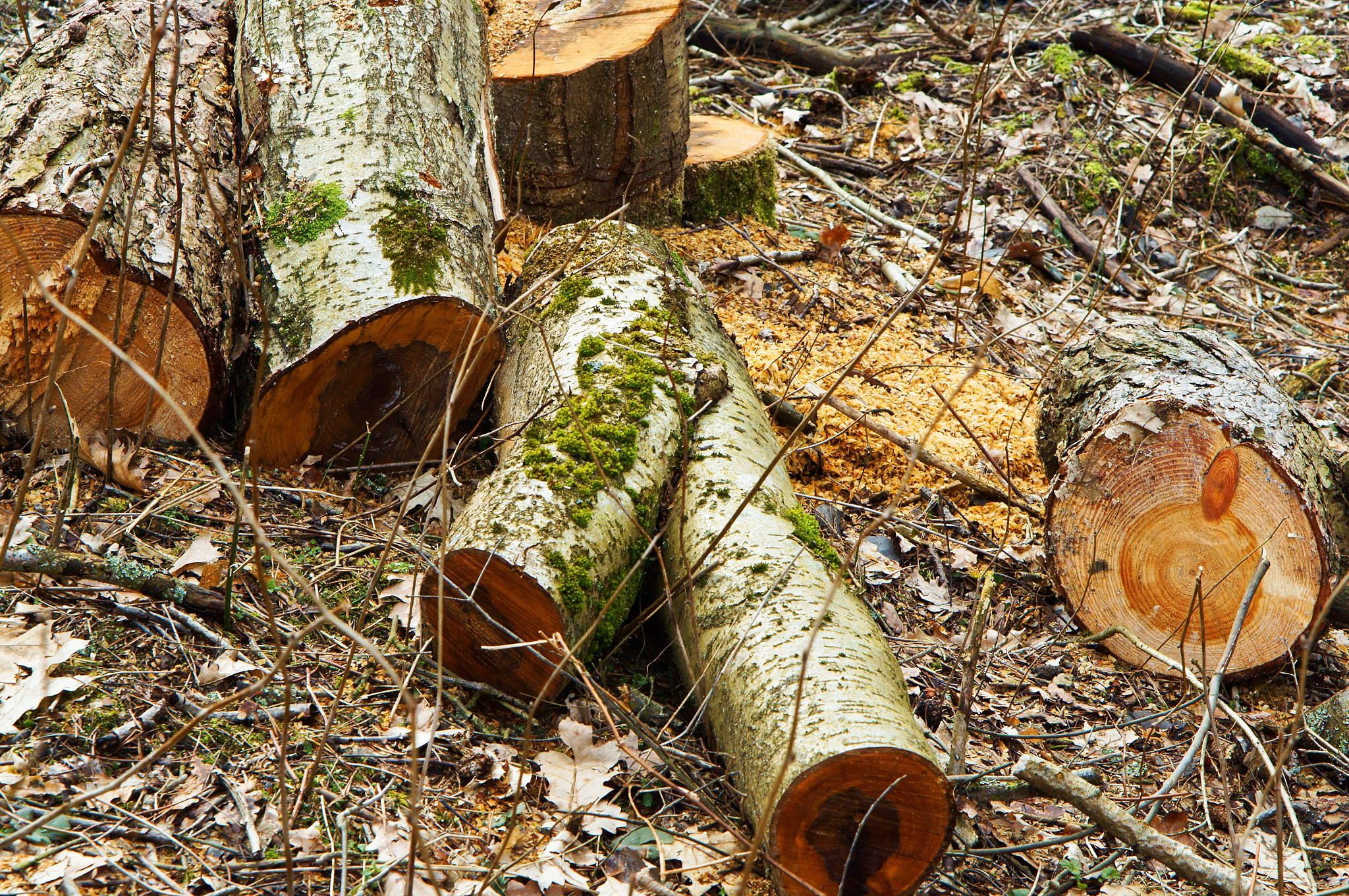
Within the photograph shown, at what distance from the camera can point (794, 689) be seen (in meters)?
2.17

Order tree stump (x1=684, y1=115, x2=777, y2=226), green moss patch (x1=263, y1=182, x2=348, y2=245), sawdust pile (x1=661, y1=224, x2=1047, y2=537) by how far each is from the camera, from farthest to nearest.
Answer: tree stump (x1=684, y1=115, x2=777, y2=226) < sawdust pile (x1=661, y1=224, x2=1047, y2=537) < green moss patch (x1=263, y1=182, x2=348, y2=245)

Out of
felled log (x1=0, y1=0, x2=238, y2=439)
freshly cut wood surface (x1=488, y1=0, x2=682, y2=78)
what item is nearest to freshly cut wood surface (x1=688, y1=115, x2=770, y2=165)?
freshly cut wood surface (x1=488, y1=0, x2=682, y2=78)

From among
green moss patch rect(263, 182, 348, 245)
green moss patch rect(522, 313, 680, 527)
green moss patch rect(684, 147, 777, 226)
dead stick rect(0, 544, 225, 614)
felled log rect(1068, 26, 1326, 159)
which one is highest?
felled log rect(1068, 26, 1326, 159)

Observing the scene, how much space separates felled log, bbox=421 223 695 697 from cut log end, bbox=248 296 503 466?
250 mm

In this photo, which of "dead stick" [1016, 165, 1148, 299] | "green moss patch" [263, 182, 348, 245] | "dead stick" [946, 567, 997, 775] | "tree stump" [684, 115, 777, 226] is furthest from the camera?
"dead stick" [1016, 165, 1148, 299]

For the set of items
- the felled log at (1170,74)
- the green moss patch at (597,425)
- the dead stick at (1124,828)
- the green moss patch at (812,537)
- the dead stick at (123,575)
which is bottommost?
the dead stick at (1124,828)

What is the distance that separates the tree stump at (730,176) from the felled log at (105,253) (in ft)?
8.15

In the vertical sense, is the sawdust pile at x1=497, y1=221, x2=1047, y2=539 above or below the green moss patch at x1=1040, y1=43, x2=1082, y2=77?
below

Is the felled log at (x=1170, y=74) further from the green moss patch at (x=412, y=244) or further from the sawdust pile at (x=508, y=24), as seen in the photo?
the green moss patch at (x=412, y=244)

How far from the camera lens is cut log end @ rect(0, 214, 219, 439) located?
9.28ft

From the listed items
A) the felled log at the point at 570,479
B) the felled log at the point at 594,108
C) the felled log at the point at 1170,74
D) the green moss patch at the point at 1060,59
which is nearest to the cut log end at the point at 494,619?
the felled log at the point at 570,479

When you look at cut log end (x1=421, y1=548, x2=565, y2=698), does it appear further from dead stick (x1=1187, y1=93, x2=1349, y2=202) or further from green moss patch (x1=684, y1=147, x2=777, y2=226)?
dead stick (x1=1187, y1=93, x2=1349, y2=202)

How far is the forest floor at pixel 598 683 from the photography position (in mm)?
2014

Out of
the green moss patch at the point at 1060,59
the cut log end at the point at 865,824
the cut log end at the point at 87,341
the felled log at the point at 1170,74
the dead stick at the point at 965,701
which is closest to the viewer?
the cut log end at the point at 865,824
